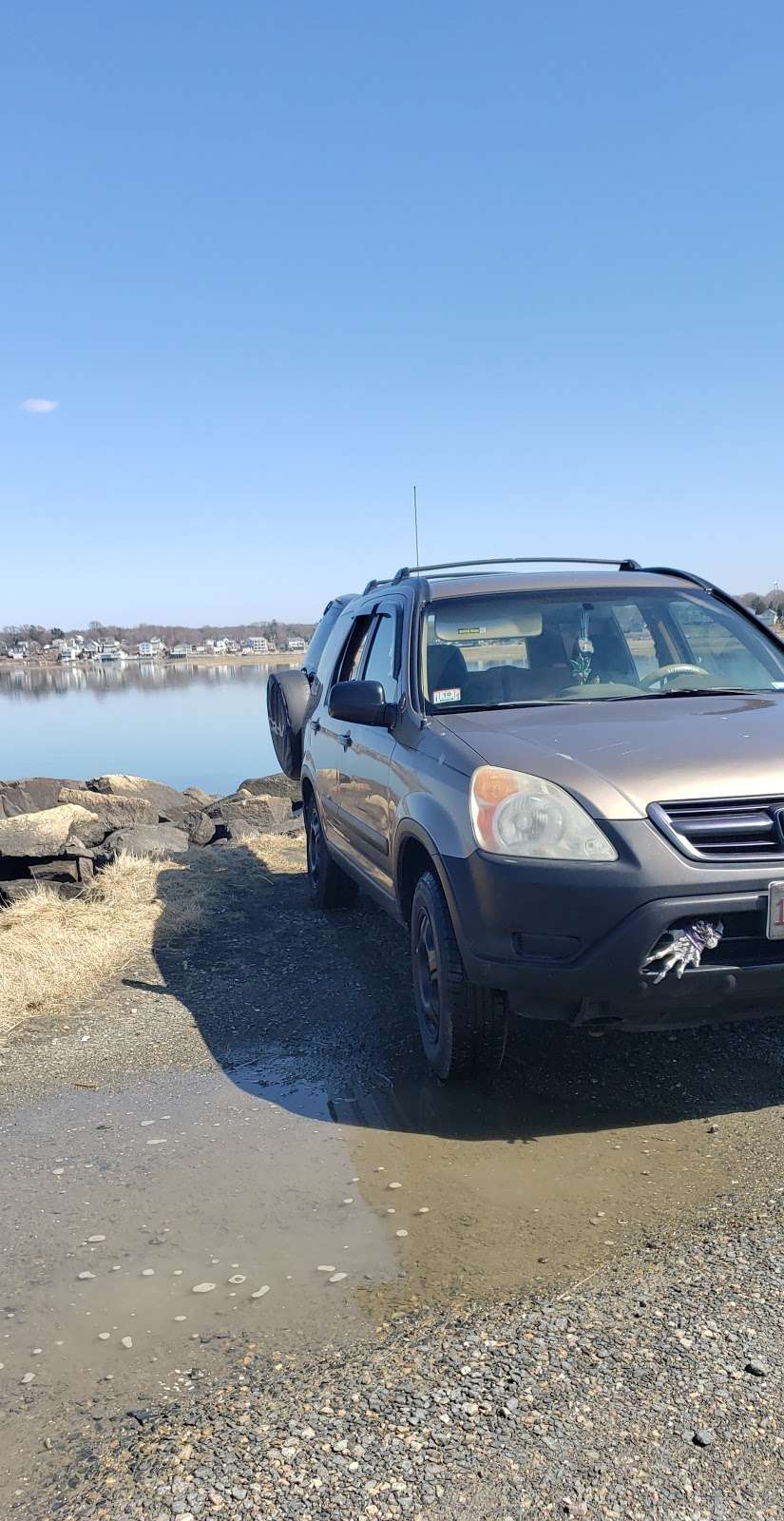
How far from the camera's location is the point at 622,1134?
3848 millimetres

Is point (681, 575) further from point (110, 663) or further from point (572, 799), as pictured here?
point (110, 663)

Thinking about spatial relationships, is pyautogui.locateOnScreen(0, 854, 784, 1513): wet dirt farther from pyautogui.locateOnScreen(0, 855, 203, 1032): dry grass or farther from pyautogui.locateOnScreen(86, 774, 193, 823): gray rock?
pyautogui.locateOnScreen(86, 774, 193, 823): gray rock

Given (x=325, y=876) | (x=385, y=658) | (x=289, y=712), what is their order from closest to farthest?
(x=385, y=658), (x=325, y=876), (x=289, y=712)

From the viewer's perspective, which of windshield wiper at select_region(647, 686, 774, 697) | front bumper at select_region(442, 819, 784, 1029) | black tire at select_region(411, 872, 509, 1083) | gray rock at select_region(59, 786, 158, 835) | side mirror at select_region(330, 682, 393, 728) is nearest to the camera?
front bumper at select_region(442, 819, 784, 1029)

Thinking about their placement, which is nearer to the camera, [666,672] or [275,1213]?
[275,1213]

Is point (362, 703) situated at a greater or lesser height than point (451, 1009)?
greater

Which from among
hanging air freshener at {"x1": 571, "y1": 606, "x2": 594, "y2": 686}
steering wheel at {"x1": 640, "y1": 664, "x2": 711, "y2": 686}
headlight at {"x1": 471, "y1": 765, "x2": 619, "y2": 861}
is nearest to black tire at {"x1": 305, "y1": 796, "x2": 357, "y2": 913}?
hanging air freshener at {"x1": 571, "y1": 606, "x2": 594, "y2": 686}

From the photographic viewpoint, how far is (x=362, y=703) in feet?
15.9

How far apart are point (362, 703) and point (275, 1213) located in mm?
2163

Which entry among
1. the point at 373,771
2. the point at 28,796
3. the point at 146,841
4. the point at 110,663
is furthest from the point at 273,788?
the point at 110,663

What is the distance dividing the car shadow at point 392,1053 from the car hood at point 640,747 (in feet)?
4.01

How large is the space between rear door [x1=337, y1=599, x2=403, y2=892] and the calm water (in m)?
17.6

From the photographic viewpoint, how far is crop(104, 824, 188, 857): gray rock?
11.0 meters

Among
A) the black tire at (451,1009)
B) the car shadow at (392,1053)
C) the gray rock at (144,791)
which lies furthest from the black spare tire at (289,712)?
the gray rock at (144,791)
